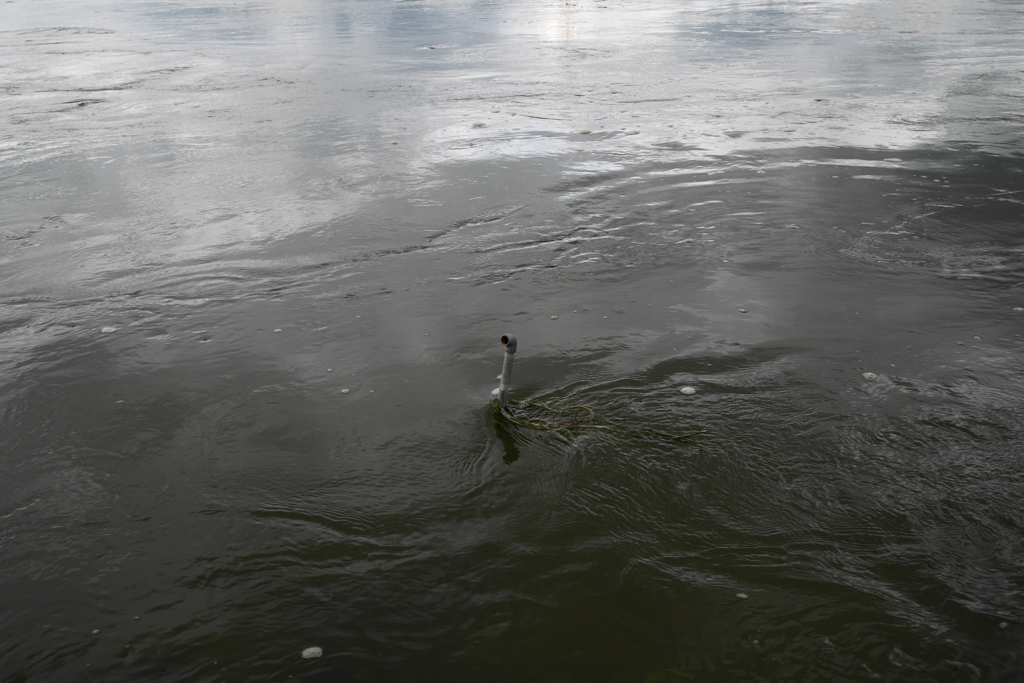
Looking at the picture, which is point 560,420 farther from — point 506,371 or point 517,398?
point 506,371

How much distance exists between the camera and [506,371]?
3508mm

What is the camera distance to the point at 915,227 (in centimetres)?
580

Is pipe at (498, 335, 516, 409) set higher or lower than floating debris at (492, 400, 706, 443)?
higher

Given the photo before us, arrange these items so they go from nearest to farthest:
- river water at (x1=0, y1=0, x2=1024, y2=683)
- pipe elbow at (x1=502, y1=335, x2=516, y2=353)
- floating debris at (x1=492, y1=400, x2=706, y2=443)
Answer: river water at (x1=0, y1=0, x2=1024, y2=683), pipe elbow at (x1=502, y1=335, x2=516, y2=353), floating debris at (x1=492, y1=400, x2=706, y2=443)

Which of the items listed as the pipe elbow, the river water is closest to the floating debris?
the river water

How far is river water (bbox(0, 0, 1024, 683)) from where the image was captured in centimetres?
265

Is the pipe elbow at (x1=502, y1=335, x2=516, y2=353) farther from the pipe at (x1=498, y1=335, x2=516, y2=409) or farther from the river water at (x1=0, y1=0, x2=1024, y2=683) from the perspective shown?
the river water at (x1=0, y1=0, x2=1024, y2=683)

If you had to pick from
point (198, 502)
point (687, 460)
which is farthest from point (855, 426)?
point (198, 502)

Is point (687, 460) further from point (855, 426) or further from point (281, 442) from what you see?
point (281, 442)

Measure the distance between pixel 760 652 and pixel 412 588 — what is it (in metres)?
1.23

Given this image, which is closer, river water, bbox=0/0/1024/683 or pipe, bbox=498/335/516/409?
river water, bbox=0/0/1024/683

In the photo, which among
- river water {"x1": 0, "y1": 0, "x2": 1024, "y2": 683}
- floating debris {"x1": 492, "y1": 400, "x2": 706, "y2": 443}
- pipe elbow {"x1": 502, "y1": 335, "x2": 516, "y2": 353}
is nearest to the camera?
river water {"x1": 0, "y1": 0, "x2": 1024, "y2": 683}

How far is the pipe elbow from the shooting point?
339cm

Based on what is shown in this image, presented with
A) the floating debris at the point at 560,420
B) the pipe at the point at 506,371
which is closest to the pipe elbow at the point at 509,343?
the pipe at the point at 506,371
